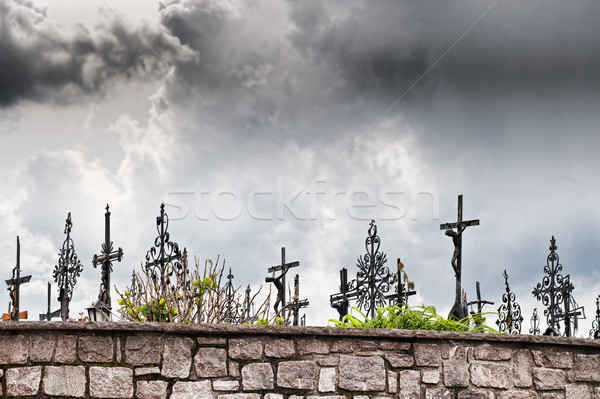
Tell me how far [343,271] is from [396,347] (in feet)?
28.8

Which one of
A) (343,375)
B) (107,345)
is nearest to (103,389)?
(107,345)

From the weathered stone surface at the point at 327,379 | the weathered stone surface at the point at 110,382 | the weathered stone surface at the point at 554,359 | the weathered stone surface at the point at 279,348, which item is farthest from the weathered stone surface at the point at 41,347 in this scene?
the weathered stone surface at the point at 554,359

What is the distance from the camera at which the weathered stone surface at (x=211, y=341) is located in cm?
609

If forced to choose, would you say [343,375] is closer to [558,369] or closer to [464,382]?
[464,382]

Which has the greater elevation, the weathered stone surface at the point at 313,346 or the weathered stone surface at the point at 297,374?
the weathered stone surface at the point at 313,346

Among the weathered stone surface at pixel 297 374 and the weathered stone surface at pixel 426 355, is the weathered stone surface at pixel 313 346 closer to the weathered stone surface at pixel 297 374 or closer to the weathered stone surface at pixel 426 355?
the weathered stone surface at pixel 297 374

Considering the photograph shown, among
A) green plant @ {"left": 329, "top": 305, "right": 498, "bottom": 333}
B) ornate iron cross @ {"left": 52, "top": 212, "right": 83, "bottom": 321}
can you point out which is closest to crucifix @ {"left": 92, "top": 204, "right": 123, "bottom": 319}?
ornate iron cross @ {"left": 52, "top": 212, "right": 83, "bottom": 321}

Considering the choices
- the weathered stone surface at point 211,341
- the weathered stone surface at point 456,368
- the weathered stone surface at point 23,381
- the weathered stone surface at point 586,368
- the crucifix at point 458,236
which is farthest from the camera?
the crucifix at point 458,236

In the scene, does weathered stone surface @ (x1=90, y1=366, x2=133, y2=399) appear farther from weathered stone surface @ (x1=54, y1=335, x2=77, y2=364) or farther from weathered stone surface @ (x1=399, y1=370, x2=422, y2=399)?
weathered stone surface @ (x1=399, y1=370, x2=422, y2=399)

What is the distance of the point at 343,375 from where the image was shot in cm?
626

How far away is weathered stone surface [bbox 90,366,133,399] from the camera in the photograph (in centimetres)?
590

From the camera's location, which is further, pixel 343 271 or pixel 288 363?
pixel 343 271

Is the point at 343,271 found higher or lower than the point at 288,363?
higher

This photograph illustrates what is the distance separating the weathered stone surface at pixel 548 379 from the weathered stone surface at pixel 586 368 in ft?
0.48
